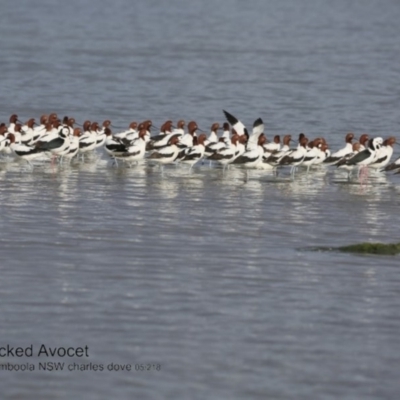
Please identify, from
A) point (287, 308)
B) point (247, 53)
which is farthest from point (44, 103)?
point (287, 308)

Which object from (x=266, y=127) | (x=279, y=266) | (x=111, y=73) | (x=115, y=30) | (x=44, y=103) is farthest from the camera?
(x=115, y=30)

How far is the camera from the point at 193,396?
9.85 metres

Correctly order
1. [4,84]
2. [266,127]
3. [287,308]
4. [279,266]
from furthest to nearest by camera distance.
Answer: [4,84]
[266,127]
[279,266]
[287,308]

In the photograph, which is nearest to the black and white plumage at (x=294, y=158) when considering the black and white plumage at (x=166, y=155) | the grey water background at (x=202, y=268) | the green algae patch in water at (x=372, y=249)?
the grey water background at (x=202, y=268)

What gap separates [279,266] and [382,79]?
989 inches

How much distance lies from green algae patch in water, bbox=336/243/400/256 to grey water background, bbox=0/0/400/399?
0.90 feet

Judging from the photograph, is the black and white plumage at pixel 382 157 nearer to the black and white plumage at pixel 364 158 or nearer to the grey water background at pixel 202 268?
the black and white plumage at pixel 364 158

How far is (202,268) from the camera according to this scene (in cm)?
1373

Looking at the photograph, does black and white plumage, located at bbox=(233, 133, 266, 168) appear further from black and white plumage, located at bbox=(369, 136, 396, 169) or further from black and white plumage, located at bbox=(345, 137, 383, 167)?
black and white plumage, located at bbox=(369, 136, 396, 169)

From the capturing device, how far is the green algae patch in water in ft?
47.6

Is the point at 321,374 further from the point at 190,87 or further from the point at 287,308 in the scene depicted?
the point at 190,87

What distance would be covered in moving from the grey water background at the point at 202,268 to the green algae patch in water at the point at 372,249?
274 mm

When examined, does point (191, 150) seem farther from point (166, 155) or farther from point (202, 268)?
point (202, 268)

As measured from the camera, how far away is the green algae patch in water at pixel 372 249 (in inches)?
572
